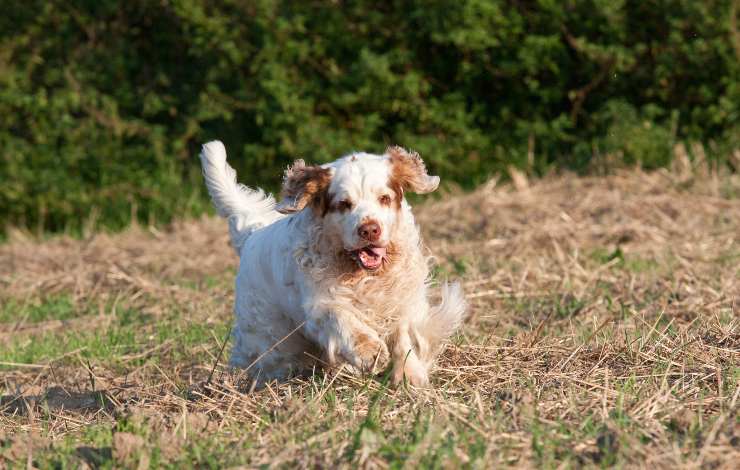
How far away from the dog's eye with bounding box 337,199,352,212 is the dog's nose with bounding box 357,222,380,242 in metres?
0.15

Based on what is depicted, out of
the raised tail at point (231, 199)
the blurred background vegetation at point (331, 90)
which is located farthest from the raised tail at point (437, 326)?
the blurred background vegetation at point (331, 90)

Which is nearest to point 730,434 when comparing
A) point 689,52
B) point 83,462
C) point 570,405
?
point 570,405

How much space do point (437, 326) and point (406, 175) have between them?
57 centimetres

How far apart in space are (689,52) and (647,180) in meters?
2.12

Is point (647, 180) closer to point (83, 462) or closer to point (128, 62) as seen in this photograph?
point (128, 62)

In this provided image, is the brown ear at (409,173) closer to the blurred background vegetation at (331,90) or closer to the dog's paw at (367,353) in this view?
the dog's paw at (367,353)

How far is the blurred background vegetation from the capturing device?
1141cm

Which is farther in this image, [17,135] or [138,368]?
[17,135]

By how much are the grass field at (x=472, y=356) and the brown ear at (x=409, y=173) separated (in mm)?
655

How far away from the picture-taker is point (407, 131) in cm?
1201

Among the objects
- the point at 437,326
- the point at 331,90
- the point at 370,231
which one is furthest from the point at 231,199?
the point at 331,90

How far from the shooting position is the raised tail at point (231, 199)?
5.32 meters

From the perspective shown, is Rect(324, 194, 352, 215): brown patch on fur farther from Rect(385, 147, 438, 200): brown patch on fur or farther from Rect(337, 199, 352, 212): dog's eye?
Rect(385, 147, 438, 200): brown patch on fur

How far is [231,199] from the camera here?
538 cm
